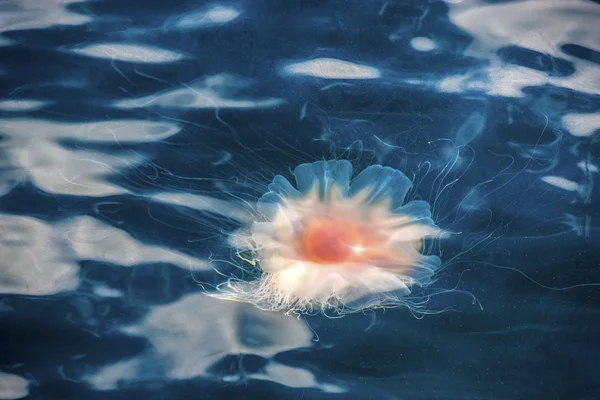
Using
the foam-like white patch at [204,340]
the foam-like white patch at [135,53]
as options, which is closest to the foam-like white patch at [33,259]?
the foam-like white patch at [204,340]

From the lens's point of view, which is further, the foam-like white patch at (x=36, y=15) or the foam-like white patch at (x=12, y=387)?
the foam-like white patch at (x=12, y=387)

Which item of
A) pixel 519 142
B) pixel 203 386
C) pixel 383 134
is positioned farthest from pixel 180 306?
pixel 519 142

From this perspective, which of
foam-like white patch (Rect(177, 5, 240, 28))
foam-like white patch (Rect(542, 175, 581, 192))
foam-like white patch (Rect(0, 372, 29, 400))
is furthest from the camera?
foam-like white patch (Rect(0, 372, 29, 400))

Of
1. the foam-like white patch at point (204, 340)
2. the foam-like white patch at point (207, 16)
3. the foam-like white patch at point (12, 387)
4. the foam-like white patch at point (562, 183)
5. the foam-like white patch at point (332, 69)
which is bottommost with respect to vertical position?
the foam-like white patch at point (12, 387)

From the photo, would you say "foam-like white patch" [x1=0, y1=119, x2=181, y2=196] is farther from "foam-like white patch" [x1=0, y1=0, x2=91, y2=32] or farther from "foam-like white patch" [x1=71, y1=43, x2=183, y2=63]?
"foam-like white patch" [x1=0, y1=0, x2=91, y2=32]

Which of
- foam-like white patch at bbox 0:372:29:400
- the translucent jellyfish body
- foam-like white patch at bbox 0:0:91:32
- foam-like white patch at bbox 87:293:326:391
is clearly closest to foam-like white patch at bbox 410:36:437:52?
the translucent jellyfish body

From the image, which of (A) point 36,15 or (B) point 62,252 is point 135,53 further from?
(B) point 62,252

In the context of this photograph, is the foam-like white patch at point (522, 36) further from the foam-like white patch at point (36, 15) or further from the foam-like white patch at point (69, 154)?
the foam-like white patch at point (36, 15)

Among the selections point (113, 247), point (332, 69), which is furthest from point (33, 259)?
point (332, 69)
